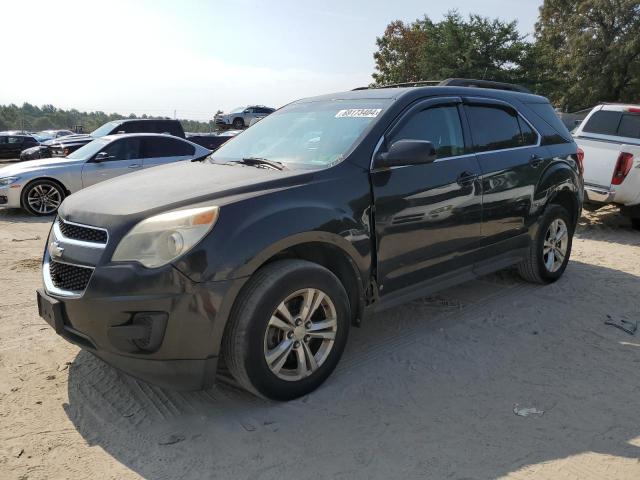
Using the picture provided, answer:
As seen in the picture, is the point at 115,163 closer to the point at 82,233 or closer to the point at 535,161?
the point at 82,233

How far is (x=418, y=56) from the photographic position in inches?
1565

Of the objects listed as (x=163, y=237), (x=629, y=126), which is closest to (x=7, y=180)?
(x=163, y=237)

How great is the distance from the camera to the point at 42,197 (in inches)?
385

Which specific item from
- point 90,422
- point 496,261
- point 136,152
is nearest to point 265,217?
point 90,422

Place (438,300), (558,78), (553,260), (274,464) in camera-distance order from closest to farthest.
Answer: (274,464) → (438,300) → (553,260) → (558,78)

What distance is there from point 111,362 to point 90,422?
16.8 inches

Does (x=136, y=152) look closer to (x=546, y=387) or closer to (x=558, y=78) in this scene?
(x=546, y=387)

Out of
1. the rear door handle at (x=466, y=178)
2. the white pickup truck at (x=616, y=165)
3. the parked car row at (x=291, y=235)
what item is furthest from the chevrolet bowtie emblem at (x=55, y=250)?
the white pickup truck at (x=616, y=165)

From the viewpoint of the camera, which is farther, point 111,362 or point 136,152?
point 136,152

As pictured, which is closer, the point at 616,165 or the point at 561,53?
the point at 616,165

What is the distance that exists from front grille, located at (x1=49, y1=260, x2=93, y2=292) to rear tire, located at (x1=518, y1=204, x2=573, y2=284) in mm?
3948

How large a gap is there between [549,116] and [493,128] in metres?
1.16

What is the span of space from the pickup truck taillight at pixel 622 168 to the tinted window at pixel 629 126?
144cm

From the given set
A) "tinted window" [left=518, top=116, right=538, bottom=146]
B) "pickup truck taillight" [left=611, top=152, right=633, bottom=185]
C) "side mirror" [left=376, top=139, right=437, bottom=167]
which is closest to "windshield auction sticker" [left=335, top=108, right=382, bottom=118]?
"side mirror" [left=376, top=139, right=437, bottom=167]
